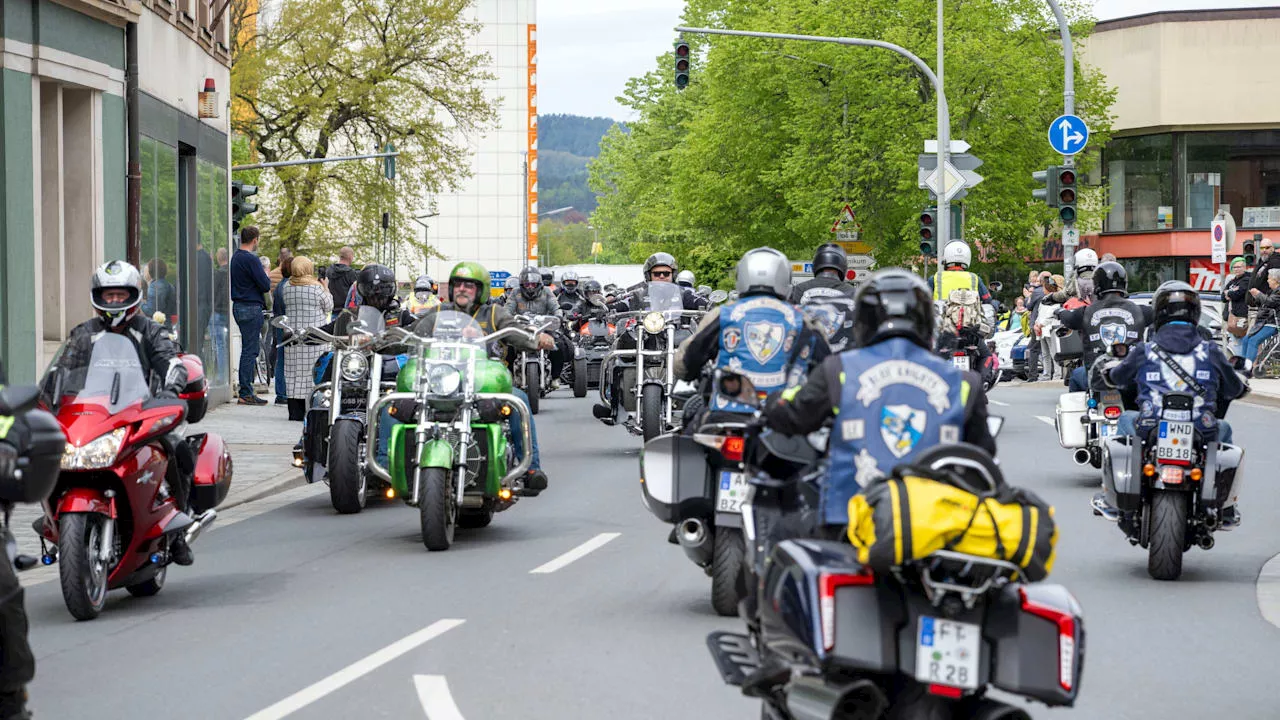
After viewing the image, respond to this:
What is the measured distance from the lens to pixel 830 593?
197 inches

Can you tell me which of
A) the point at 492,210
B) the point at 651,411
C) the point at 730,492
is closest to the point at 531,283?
the point at 651,411

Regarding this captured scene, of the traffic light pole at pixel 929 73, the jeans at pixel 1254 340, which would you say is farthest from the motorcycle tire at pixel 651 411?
the traffic light pole at pixel 929 73

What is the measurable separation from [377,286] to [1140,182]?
56.9 metres

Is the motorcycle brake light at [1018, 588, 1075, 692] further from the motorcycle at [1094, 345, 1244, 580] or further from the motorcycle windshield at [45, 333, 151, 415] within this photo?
the motorcycle windshield at [45, 333, 151, 415]

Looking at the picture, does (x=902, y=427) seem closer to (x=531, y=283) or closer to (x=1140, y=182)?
(x=531, y=283)

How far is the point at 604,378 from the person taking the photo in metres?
18.2

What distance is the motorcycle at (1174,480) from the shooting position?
10.3 m

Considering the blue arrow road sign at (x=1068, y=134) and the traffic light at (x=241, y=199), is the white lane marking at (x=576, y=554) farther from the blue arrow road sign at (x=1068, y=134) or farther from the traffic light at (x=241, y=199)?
the traffic light at (x=241, y=199)

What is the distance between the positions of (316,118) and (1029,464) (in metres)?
33.0

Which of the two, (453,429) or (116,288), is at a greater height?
(116,288)

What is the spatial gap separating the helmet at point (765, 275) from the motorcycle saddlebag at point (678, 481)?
76 centimetres

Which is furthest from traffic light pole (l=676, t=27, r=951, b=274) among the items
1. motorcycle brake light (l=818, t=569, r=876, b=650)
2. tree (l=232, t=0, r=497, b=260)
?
motorcycle brake light (l=818, t=569, r=876, b=650)

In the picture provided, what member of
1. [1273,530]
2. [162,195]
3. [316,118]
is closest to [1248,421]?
[1273,530]

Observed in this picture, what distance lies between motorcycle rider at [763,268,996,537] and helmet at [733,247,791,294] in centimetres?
304
